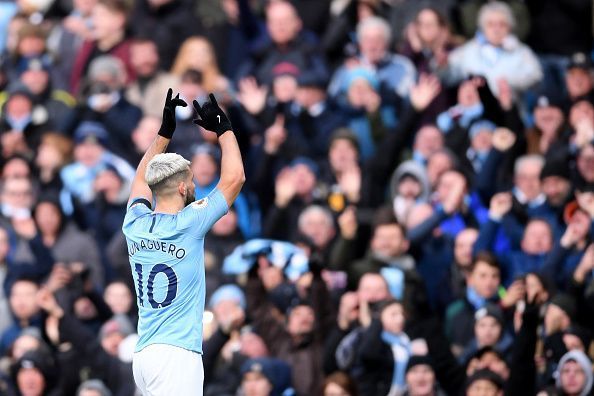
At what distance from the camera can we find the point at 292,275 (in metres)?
15.8

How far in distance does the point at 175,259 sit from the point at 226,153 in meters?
0.72

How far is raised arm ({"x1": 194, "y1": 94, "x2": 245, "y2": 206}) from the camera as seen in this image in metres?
11.0

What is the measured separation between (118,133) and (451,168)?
3.89 metres

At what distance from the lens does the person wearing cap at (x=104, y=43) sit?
1939cm

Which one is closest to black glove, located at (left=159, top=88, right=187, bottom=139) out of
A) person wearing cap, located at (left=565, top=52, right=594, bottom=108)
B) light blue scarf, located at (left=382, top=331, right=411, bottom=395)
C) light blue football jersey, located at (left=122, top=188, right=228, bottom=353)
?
light blue football jersey, located at (left=122, top=188, right=228, bottom=353)

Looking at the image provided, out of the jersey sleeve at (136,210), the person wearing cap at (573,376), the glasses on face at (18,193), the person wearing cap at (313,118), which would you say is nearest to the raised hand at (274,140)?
the person wearing cap at (313,118)

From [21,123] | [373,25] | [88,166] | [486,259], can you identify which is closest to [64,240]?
[88,166]

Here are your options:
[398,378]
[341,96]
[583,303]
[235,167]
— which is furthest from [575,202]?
[235,167]

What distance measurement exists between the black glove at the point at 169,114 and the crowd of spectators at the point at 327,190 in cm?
331

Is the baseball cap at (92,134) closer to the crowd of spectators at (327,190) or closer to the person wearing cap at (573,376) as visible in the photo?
the crowd of spectators at (327,190)

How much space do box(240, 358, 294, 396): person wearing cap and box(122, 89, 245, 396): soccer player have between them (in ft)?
10.6

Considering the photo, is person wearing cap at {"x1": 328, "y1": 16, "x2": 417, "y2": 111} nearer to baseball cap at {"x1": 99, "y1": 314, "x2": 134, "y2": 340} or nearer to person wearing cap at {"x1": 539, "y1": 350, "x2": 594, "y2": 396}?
baseball cap at {"x1": 99, "y1": 314, "x2": 134, "y2": 340}

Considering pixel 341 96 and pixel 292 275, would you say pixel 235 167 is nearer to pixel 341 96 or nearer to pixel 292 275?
pixel 292 275

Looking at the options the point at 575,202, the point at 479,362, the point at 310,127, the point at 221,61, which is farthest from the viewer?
the point at 221,61
